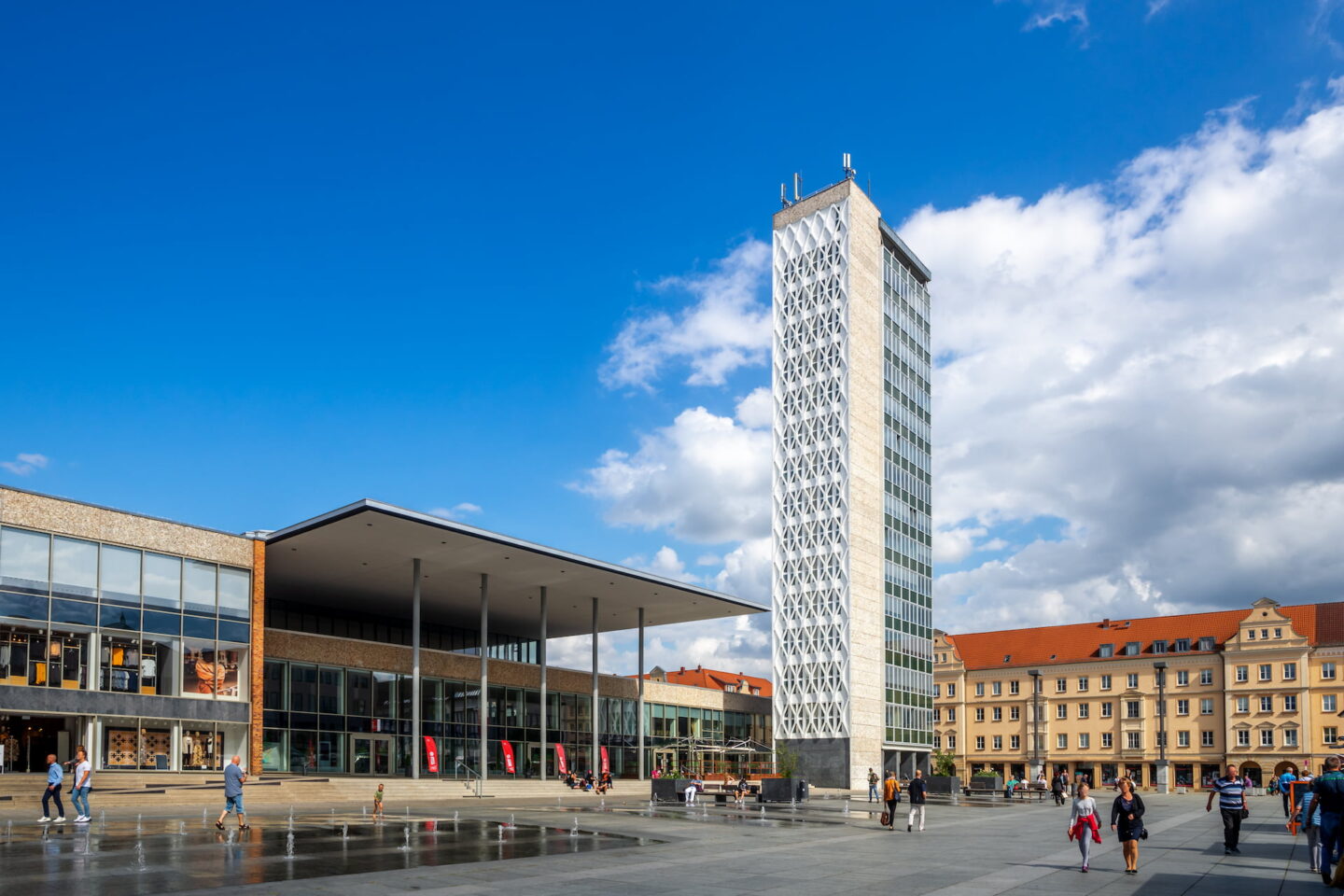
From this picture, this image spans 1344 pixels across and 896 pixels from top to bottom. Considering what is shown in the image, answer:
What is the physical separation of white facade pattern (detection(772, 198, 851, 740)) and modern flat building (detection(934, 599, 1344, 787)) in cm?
2150

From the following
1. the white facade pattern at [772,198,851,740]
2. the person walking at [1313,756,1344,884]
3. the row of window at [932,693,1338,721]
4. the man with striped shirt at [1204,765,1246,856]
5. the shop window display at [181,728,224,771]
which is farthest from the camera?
the row of window at [932,693,1338,721]

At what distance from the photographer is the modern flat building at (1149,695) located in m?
97.0

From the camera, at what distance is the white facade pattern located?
81.1m

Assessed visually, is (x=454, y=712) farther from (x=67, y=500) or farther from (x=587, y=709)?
(x=67, y=500)

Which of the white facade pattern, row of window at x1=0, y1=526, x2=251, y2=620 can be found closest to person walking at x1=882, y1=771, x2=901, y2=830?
row of window at x1=0, y1=526, x2=251, y2=620

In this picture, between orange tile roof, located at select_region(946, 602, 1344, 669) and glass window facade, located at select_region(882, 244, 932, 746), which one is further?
orange tile roof, located at select_region(946, 602, 1344, 669)

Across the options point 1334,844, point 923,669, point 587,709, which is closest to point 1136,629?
point 923,669

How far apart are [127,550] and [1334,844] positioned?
42898 mm

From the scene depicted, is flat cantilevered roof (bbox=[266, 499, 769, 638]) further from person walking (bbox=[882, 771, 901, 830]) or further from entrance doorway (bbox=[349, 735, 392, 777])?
person walking (bbox=[882, 771, 901, 830])

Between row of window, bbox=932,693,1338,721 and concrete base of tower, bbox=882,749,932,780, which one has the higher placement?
row of window, bbox=932,693,1338,721

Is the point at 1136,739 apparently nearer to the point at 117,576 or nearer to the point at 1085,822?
the point at 117,576

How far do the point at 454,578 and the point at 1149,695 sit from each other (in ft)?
229

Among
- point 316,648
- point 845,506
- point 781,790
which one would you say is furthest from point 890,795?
point 845,506

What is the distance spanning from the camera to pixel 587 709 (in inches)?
3076
